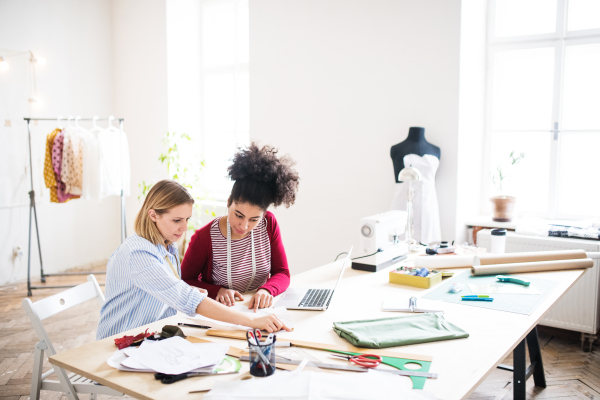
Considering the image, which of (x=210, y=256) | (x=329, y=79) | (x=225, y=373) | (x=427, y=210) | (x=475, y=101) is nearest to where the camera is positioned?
(x=225, y=373)

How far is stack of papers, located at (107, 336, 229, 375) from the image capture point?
1.41m

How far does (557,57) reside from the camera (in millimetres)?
3600

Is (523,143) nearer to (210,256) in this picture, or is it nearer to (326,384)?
(210,256)

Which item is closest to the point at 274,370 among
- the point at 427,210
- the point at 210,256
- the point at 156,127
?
the point at 210,256

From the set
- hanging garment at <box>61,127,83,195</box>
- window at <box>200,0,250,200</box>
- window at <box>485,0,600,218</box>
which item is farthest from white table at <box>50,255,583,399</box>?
window at <box>200,0,250,200</box>

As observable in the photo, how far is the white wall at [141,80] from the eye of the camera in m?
5.28

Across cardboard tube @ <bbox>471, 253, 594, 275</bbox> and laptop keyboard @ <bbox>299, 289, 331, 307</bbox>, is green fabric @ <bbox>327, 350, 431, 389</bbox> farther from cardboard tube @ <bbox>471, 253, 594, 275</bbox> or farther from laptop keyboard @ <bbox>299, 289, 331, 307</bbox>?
cardboard tube @ <bbox>471, 253, 594, 275</bbox>

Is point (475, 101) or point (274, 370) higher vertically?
point (475, 101)

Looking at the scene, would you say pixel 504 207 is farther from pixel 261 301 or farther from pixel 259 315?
pixel 259 315

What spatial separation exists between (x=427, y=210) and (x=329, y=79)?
54.0 inches

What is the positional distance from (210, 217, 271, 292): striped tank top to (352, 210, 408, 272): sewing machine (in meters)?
0.49

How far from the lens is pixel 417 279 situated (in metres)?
2.27

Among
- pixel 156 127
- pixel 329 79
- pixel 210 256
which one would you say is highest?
pixel 329 79

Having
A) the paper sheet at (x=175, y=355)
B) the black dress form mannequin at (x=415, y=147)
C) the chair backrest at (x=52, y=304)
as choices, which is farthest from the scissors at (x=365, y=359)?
the black dress form mannequin at (x=415, y=147)
